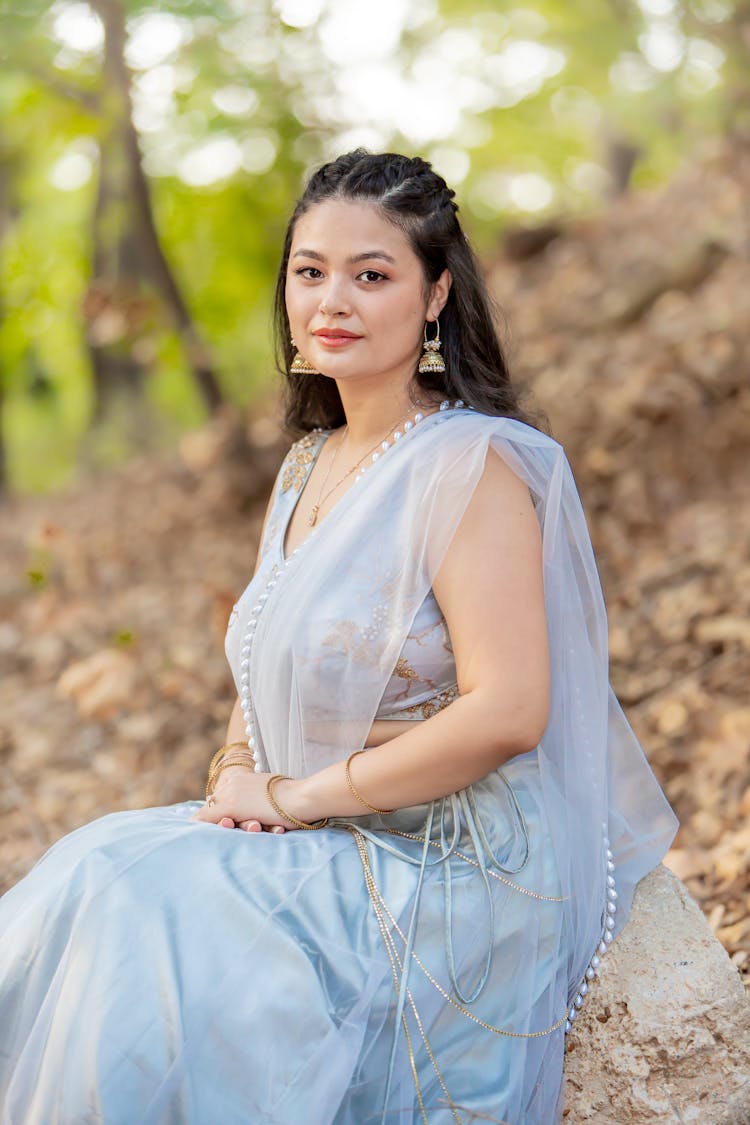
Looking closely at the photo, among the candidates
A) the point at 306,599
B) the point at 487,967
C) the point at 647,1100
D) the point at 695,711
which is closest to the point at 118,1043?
the point at 487,967

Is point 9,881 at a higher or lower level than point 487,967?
lower

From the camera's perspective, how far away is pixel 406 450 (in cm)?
212

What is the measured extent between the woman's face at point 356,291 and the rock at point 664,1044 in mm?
1241

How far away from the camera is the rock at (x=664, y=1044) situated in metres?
1.98

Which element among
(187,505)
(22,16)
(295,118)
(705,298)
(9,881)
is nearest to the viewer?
(9,881)

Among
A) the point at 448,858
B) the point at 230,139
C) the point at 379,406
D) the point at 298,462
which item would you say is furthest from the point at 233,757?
the point at 230,139

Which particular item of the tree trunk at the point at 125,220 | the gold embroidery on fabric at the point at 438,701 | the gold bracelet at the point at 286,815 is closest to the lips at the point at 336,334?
the gold embroidery on fabric at the point at 438,701

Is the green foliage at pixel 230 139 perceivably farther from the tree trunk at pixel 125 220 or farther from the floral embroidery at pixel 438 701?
the floral embroidery at pixel 438 701

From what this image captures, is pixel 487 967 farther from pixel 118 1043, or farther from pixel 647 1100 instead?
pixel 118 1043

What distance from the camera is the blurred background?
418 centimetres

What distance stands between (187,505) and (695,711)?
171 inches

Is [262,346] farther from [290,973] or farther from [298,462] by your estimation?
[290,973]

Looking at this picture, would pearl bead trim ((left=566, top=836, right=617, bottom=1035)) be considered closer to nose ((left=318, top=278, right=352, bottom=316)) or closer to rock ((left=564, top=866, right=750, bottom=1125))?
rock ((left=564, top=866, right=750, bottom=1125))

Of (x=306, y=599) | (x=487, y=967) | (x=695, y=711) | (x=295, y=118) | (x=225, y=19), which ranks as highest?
(x=225, y=19)
